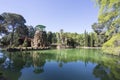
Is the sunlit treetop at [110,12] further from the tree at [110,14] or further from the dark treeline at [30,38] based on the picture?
the dark treeline at [30,38]

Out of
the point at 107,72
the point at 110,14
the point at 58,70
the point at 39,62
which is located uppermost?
the point at 110,14

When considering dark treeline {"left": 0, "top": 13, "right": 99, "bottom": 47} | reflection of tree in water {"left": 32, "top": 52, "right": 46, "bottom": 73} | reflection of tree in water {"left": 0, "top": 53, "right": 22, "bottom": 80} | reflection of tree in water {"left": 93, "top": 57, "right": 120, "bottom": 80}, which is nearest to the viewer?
reflection of tree in water {"left": 0, "top": 53, "right": 22, "bottom": 80}

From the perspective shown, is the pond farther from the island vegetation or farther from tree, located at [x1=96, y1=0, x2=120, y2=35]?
tree, located at [x1=96, y1=0, x2=120, y2=35]

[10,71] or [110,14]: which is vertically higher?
[110,14]

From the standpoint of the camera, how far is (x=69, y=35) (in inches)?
2940

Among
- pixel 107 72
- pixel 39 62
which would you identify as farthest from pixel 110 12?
pixel 39 62

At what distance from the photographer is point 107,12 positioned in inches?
260

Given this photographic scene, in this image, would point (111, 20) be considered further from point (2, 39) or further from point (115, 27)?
point (2, 39)

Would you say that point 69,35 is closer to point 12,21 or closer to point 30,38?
point 30,38

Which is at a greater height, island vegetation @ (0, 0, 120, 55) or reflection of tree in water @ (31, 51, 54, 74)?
island vegetation @ (0, 0, 120, 55)

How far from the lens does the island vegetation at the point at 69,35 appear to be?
6320 millimetres

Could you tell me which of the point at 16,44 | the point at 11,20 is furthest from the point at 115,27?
the point at 11,20

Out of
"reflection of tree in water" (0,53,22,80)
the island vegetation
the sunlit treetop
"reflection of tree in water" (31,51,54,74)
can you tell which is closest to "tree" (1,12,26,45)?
the island vegetation

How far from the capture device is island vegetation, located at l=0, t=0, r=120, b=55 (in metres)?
6.32
